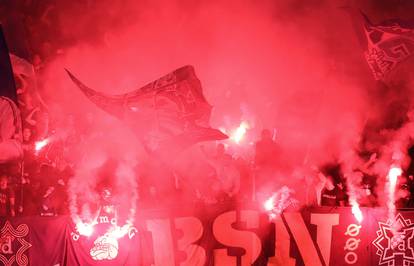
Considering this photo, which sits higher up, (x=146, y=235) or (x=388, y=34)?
(x=388, y=34)

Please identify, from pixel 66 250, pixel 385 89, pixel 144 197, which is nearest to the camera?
pixel 66 250

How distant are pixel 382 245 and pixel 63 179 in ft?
13.4

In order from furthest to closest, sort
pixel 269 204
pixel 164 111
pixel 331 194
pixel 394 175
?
pixel 164 111 → pixel 331 194 → pixel 394 175 → pixel 269 204

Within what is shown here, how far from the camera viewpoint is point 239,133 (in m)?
8.57

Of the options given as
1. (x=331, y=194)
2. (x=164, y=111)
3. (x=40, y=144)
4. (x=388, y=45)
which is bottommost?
(x=331, y=194)

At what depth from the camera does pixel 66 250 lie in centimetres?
540

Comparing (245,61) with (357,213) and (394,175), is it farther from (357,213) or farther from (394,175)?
(357,213)

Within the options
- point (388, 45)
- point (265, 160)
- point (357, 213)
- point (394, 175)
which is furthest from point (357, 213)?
point (388, 45)

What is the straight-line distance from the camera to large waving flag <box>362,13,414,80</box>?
687 centimetres

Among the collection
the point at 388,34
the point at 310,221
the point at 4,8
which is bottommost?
the point at 310,221

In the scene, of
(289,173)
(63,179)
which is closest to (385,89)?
(289,173)

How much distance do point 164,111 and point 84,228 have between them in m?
1.98

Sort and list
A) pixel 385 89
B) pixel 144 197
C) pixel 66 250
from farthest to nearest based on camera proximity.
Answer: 1. pixel 385 89
2. pixel 144 197
3. pixel 66 250

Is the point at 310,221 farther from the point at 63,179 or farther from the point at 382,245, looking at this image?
the point at 63,179
